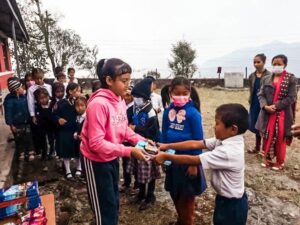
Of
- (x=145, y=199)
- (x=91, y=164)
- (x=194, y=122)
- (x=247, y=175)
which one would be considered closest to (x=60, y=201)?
(x=145, y=199)

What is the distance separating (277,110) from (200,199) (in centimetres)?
193

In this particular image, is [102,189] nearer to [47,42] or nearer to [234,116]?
[234,116]

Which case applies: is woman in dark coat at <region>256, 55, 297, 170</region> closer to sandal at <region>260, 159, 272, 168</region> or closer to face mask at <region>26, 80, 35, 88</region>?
sandal at <region>260, 159, 272, 168</region>

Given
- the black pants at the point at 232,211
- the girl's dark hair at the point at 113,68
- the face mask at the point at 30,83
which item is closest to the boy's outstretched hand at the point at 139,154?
the girl's dark hair at the point at 113,68

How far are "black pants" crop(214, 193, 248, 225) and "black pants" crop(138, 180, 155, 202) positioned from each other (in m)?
1.44

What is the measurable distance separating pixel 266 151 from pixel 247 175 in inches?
23.0

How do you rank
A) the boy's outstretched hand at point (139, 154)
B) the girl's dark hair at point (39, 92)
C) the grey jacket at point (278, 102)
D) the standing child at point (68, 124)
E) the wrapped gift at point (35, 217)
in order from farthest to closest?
1. the girl's dark hair at point (39, 92)
2. the grey jacket at point (278, 102)
3. the standing child at point (68, 124)
4. the wrapped gift at point (35, 217)
5. the boy's outstretched hand at point (139, 154)

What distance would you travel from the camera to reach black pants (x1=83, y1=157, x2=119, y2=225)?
2.26 m

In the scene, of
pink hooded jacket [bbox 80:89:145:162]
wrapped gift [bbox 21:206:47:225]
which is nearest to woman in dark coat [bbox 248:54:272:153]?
pink hooded jacket [bbox 80:89:145:162]

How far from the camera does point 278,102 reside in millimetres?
4531

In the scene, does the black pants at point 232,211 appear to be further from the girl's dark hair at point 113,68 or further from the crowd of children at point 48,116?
the crowd of children at point 48,116

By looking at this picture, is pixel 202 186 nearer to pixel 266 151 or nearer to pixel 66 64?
pixel 266 151

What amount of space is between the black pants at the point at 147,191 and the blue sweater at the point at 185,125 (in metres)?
0.97

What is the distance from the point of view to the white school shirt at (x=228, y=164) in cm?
212
